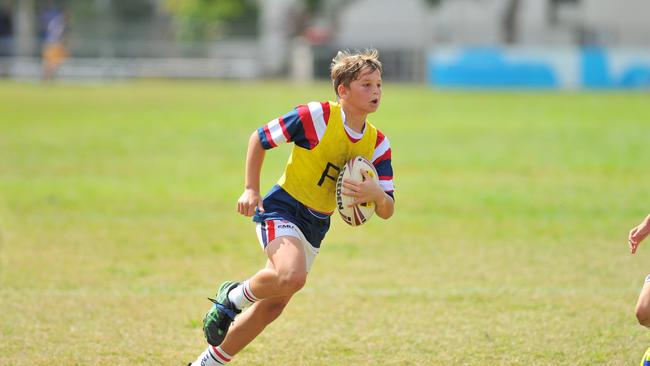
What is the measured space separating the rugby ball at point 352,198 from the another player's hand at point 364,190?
25 mm

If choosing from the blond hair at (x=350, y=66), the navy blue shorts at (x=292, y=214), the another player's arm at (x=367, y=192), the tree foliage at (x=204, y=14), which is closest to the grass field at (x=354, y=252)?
the navy blue shorts at (x=292, y=214)

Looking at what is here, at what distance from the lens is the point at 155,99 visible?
32438mm

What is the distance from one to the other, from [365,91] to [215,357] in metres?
1.82

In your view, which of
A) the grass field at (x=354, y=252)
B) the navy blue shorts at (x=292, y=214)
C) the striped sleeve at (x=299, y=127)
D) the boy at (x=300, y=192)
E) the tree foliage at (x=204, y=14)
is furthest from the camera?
the tree foliage at (x=204, y=14)

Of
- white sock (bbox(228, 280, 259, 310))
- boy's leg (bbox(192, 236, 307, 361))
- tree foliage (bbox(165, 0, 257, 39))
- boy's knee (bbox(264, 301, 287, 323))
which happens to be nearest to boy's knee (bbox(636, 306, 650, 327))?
boy's leg (bbox(192, 236, 307, 361))

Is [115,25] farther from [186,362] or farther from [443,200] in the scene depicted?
[186,362]

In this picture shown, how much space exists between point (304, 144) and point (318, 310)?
89.8 inches

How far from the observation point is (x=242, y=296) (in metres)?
5.61

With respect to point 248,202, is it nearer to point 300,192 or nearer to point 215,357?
point 300,192

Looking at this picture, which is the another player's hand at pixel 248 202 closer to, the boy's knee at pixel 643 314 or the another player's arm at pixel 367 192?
the another player's arm at pixel 367 192

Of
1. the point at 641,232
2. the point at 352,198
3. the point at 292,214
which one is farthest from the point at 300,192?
the point at 641,232

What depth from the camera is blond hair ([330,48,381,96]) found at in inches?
228

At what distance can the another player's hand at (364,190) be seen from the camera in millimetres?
5609

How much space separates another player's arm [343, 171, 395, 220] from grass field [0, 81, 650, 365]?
3.89ft
